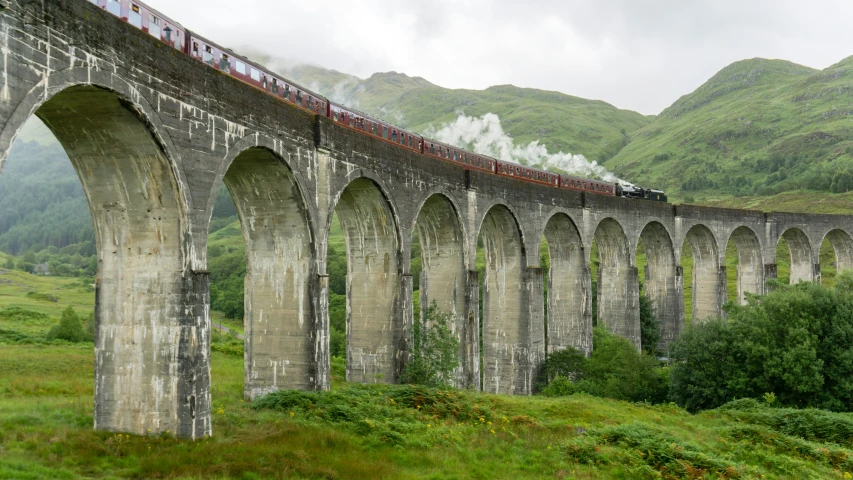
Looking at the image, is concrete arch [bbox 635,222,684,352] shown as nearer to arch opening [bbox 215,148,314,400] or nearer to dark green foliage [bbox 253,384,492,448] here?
dark green foliage [bbox 253,384,492,448]

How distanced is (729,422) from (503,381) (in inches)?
529

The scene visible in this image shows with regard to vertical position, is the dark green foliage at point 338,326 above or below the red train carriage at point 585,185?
below

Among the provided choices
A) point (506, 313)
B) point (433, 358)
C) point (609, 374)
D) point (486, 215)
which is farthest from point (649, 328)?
point (433, 358)

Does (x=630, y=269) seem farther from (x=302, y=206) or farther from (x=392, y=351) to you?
(x=302, y=206)

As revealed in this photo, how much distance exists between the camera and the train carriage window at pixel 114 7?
1468 centimetres

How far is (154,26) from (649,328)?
134 feet

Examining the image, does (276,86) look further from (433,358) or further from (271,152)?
(433,358)

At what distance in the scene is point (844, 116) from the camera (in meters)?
151

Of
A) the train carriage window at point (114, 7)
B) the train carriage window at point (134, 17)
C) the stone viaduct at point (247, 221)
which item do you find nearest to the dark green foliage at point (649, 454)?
the stone viaduct at point (247, 221)

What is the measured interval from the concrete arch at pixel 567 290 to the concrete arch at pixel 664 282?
363 inches

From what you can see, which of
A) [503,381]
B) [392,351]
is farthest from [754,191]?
[392,351]

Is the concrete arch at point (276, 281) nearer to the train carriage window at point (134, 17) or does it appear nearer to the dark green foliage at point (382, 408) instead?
the dark green foliage at point (382, 408)

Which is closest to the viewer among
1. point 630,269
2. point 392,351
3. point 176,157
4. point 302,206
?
point 176,157

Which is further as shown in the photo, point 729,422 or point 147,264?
point 729,422
